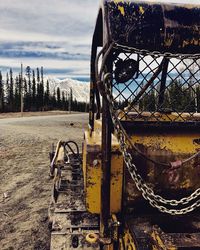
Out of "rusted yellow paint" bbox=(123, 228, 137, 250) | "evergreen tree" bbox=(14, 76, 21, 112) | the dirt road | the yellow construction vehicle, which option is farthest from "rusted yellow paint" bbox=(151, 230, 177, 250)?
"evergreen tree" bbox=(14, 76, 21, 112)

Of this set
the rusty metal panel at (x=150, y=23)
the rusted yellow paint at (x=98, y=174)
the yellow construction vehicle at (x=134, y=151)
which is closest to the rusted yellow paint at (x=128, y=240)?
the yellow construction vehicle at (x=134, y=151)

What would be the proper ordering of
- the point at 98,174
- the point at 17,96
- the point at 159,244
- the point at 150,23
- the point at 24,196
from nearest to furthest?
1. the point at 159,244
2. the point at 150,23
3. the point at 98,174
4. the point at 24,196
5. the point at 17,96

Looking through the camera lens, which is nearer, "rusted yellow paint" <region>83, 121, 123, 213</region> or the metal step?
the metal step

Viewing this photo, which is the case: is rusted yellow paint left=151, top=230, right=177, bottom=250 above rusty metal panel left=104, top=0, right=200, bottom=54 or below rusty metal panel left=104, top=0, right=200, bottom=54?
below

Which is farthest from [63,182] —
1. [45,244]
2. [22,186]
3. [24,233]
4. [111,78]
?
[22,186]

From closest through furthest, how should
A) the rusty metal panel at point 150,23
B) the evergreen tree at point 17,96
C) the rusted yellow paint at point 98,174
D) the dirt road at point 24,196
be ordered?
the rusty metal panel at point 150,23 → the rusted yellow paint at point 98,174 → the dirt road at point 24,196 → the evergreen tree at point 17,96

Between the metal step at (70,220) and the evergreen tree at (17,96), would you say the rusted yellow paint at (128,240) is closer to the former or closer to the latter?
the metal step at (70,220)

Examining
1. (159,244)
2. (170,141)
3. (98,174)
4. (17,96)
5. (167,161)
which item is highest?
(17,96)

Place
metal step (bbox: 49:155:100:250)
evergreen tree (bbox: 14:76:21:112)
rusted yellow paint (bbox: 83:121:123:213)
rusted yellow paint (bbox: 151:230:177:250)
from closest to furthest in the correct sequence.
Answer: rusted yellow paint (bbox: 151:230:177:250) → metal step (bbox: 49:155:100:250) → rusted yellow paint (bbox: 83:121:123:213) → evergreen tree (bbox: 14:76:21:112)

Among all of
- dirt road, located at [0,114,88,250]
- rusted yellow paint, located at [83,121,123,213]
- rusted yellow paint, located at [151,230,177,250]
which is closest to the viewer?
rusted yellow paint, located at [151,230,177,250]

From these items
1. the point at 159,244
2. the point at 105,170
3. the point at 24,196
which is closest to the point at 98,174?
the point at 105,170

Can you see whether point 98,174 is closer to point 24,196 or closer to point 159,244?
point 159,244

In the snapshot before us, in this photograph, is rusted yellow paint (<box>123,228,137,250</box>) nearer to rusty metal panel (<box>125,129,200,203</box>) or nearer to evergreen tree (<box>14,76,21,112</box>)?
rusty metal panel (<box>125,129,200,203</box>)

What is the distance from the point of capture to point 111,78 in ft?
8.20
